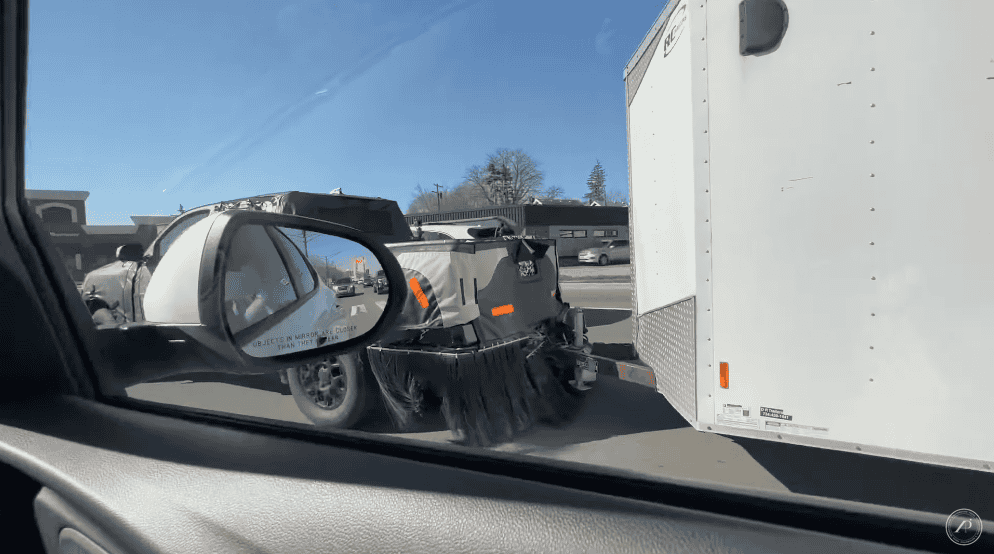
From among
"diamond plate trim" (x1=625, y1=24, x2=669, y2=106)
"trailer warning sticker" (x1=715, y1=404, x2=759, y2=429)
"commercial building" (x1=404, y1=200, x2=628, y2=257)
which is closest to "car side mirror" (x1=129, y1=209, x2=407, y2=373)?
"commercial building" (x1=404, y1=200, x2=628, y2=257)

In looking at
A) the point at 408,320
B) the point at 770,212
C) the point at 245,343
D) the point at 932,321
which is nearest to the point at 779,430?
the point at 932,321

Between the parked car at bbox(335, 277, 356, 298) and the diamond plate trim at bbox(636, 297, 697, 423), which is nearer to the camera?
the parked car at bbox(335, 277, 356, 298)

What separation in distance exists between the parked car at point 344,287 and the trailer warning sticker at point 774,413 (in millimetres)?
1921

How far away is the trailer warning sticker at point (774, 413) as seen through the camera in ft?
7.98

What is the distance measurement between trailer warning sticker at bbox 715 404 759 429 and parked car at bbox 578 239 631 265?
1459 centimetres

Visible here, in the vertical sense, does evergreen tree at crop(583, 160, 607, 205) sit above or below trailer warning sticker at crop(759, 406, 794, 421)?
above

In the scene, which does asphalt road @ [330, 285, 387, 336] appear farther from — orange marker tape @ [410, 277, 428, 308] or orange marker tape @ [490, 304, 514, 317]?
orange marker tape @ [490, 304, 514, 317]

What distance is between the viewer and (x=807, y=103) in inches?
88.0

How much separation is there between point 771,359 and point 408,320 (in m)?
2.63

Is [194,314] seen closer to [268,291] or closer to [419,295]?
[268,291]

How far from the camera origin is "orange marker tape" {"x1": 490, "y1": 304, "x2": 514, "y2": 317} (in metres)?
4.64

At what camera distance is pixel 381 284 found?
1.72 meters

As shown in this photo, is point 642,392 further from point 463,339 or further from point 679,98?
point 679,98

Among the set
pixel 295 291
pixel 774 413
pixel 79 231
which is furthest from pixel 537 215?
pixel 79 231
